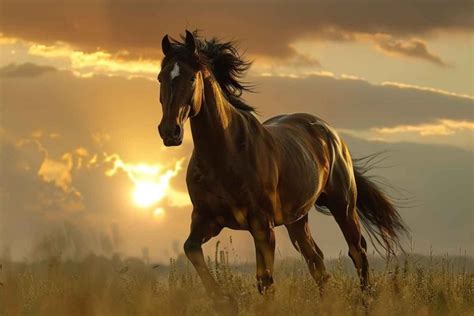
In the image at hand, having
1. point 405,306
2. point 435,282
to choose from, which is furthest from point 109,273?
point 435,282

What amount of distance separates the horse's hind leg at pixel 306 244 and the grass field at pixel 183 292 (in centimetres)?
13

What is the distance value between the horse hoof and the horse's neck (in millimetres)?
1384

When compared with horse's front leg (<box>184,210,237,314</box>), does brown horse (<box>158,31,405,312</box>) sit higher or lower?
higher

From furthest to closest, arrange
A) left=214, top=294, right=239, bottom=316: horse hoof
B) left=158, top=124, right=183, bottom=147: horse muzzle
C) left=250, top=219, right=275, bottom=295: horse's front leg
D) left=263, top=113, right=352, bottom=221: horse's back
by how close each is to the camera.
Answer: left=263, top=113, right=352, bottom=221: horse's back, left=250, top=219, right=275, bottom=295: horse's front leg, left=214, top=294, right=239, bottom=316: horse hoof, left=158, top=124, right=183, bottom=147: horse muzzle

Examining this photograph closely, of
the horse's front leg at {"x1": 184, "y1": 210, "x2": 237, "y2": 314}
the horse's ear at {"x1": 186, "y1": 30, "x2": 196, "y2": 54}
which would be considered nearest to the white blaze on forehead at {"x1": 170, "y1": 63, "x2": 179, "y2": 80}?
the horse's ear at {"x1": 186, "y1": 30, "x2": 196, "y2": 54}

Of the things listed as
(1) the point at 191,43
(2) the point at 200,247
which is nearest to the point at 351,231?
(2) the point at 200,247

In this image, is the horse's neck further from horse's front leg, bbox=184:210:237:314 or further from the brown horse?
horse's front leg, bbox=184:210:237:314

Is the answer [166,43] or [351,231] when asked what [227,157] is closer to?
[166,43]

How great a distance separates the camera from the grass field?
8984 mm

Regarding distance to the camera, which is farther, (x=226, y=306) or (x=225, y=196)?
(x=225, y=196)

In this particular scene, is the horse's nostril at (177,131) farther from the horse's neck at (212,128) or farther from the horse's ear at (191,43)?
the horse's ear at (191,43)

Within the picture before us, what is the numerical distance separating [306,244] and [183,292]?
2785mm

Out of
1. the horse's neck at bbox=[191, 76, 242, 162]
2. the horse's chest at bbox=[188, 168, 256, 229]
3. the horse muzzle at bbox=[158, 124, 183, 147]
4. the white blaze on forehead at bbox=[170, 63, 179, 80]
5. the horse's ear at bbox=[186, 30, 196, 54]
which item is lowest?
the horse's chest at bbox=[188, 168, 256, 229]

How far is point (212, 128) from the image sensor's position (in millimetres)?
9172
